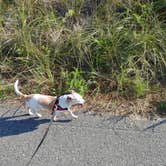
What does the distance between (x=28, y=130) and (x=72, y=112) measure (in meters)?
0.48

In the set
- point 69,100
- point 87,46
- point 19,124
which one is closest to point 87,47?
point 87,46

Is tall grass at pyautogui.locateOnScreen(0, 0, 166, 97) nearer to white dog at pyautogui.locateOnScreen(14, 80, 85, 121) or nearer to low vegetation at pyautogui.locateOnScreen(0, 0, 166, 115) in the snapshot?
low vegetation at pyautogui.locateOnScreen(0, 0, 166, 115)

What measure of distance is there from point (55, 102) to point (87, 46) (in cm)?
103

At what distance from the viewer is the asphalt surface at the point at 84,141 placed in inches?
124

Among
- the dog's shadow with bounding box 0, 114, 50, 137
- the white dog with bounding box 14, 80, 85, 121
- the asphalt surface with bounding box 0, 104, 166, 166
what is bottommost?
the asphalt surface with bounding box 0, 104, 166, 166

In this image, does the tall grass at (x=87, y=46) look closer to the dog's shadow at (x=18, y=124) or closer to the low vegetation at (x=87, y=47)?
the low vegetation at (x=87, y=47)

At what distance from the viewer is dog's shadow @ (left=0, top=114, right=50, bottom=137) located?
3512 mm

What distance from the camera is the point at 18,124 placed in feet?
11.8

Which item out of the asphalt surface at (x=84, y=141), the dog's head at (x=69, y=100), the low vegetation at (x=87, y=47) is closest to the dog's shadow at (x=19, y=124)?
the asphalt surface at (x=84, y=141)

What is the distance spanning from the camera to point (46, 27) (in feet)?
14.9

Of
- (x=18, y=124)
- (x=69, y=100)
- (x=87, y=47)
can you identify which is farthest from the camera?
(x=87, y=47)

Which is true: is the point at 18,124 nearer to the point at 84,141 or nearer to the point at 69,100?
the point at 69,100

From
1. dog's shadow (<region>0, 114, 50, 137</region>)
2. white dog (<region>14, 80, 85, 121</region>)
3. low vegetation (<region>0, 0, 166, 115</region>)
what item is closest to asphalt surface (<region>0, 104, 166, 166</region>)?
dog's shadow (<region>0, 114, 50, 137</region>)

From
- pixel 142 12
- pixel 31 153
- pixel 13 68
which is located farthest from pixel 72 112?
pixel 142 12
